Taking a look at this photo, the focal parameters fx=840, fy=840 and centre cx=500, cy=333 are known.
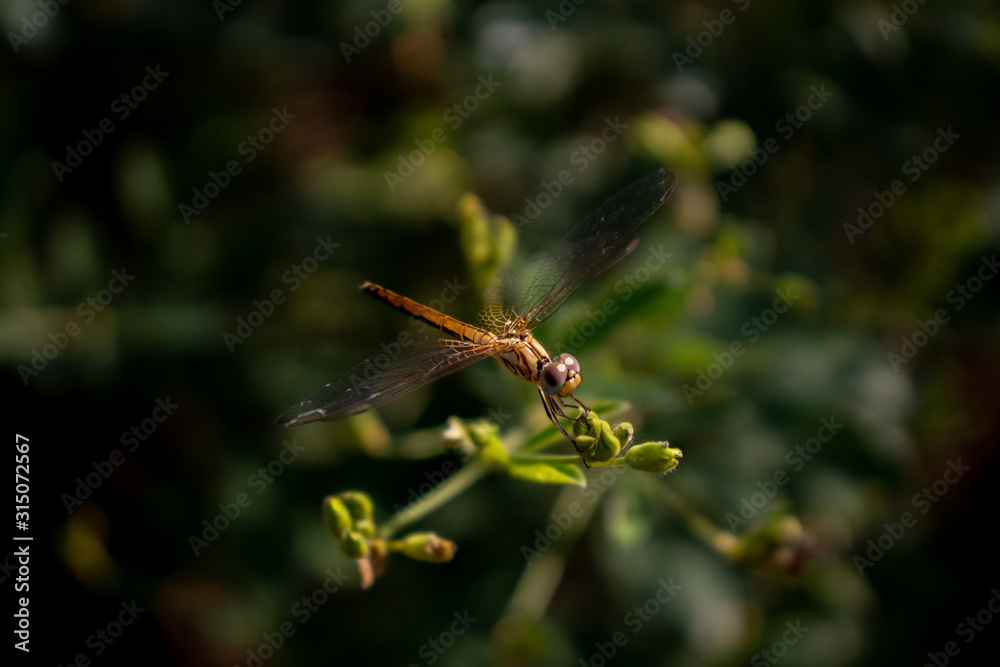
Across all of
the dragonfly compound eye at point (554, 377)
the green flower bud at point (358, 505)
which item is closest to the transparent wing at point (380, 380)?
the green flower bud at point (358, 505)

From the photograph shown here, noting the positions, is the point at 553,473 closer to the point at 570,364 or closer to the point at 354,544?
the point at 570,364

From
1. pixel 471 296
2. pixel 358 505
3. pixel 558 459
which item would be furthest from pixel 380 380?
pixel 471 296

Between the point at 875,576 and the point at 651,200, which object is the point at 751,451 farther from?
the point at 651,200

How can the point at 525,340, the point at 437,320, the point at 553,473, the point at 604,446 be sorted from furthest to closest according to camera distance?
the point at 437,320, the point at 525,340, the point at 553,473, the point at 604,446

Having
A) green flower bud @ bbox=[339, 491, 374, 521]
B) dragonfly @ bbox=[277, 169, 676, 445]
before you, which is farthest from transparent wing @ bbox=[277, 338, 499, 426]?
green flower bud @ bbox=[339, 491, 374, 521]

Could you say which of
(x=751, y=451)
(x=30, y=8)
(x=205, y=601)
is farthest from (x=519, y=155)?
Answer: (x=205, y=601)

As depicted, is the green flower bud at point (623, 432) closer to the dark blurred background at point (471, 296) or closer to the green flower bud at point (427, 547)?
the green flower bud at point (427, 547)

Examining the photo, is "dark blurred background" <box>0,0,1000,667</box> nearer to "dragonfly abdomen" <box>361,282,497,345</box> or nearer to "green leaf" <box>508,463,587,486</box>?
"dragonfly abdomen" <box>361,282,497,345</box>
